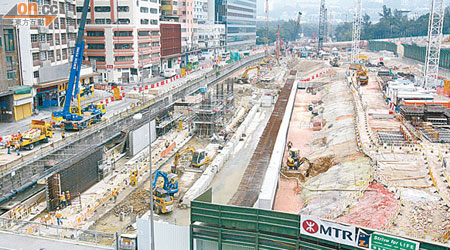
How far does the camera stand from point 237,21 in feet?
470

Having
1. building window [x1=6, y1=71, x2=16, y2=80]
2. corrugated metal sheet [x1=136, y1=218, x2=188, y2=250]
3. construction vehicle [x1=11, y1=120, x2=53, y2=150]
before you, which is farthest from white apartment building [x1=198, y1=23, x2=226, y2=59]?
corrugated metal sheet [x1=136, y1=218, x2=188, y2=250]

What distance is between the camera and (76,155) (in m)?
29.3

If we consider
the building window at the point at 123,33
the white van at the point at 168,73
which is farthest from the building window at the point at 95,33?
the white van at the point at 168,73

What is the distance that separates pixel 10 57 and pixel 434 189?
35.7 metres

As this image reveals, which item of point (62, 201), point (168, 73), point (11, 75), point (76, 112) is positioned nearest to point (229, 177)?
point (62, 201)

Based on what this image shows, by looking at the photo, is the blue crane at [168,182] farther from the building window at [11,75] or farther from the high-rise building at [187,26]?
the high-rise building at [187,26]

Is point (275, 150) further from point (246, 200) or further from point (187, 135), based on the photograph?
point (187, 135)

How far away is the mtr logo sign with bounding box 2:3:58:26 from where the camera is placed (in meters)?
39.8

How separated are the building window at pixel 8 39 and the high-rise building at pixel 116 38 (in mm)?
23329

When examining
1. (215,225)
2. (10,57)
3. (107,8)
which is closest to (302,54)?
(107,8)

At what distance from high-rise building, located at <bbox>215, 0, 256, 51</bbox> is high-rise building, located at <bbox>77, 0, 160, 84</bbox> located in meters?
64.3

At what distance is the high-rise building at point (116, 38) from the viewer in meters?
63.4

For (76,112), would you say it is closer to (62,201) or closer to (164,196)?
(62,201)

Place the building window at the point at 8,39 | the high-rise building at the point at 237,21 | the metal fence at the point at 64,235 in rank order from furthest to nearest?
the high-rise building at the point at 237,21 < the building window at the point at 8,39 < the metal fence at the point at 64,235
